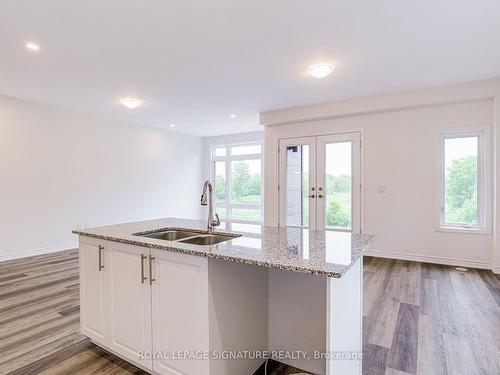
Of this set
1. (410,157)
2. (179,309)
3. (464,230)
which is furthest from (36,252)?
(464,230)

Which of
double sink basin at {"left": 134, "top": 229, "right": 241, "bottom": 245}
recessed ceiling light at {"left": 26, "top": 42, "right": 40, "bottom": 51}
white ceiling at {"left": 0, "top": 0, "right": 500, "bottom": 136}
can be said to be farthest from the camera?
recessed ceiling light at {"left": 26, "top": 42, "right": 40, "bottom": 51}

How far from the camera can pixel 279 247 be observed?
1574mm

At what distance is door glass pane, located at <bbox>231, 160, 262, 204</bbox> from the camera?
7473 millimetres

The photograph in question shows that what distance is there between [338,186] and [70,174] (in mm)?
4922

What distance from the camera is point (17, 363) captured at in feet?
6.22

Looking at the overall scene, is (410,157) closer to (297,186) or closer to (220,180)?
(297,186)

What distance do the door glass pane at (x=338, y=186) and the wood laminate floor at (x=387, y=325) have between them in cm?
123

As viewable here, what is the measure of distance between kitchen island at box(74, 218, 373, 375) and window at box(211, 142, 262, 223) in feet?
17.6

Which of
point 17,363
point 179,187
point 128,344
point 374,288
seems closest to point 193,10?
point 128,344

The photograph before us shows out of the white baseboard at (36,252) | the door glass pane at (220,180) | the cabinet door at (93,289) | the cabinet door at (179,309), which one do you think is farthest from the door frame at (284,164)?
the white baseboard at (36,252)

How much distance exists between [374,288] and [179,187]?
18.2 feet

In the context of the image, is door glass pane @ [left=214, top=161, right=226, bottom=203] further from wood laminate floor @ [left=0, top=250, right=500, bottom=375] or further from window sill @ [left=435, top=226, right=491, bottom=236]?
window sill @ [left=435, top=226, right=491, bottom=236]

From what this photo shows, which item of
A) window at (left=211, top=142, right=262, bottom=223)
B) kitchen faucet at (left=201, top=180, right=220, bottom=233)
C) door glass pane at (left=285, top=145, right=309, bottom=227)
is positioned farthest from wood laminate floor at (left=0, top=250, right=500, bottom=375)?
window at (left=211, top=142, right=262, bottom=223)

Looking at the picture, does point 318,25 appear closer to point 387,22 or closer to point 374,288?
point 387,22
